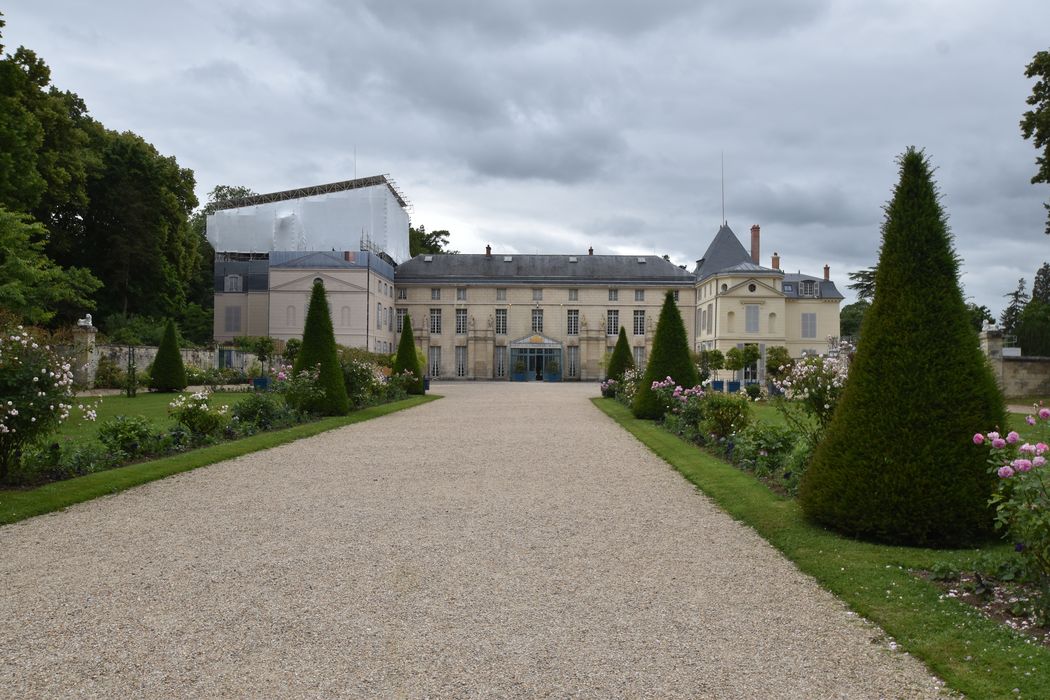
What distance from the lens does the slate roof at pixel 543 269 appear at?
46.5 m

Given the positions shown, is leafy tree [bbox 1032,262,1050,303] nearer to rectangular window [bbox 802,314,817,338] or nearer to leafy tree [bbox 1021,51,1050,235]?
rectangular window [bbox 802,314,817,338]

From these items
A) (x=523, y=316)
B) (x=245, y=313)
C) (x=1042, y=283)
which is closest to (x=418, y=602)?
(x=245, y=313)

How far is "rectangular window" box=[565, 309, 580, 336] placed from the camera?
46.6 metres

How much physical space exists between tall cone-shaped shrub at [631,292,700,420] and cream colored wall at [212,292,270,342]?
30398mm

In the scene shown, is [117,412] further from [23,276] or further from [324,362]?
[23,276]

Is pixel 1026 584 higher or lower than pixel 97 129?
lower

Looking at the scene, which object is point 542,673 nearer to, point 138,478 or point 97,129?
point 138,478

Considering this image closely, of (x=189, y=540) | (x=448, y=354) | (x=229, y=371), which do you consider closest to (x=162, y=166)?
(x=229, y=371)

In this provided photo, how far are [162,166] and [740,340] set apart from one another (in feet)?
90.5

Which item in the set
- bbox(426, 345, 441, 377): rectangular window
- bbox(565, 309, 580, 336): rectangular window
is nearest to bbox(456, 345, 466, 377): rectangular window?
bbox(426, 345, 441, 377): rectangular window

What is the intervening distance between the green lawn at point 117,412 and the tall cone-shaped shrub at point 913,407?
6305mm

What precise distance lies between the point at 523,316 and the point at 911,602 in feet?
141

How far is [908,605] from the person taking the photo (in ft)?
12.2

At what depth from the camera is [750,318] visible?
40.6 meters
